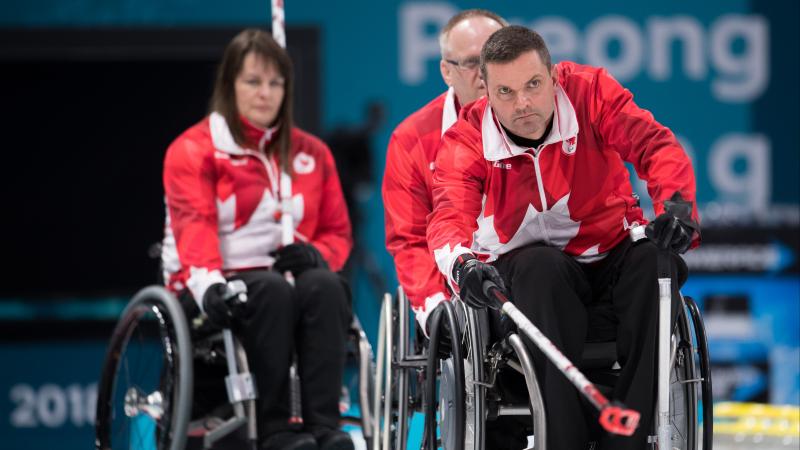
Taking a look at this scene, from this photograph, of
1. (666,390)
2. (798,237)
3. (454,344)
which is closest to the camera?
(666,390)

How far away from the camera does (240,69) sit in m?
3.88

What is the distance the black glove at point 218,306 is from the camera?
11.3 ft

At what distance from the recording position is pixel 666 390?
8.32ft

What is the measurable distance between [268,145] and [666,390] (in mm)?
1716

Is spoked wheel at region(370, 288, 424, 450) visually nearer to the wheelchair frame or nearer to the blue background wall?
the wheelchair frame

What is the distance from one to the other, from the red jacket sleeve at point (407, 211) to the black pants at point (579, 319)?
0.63 m

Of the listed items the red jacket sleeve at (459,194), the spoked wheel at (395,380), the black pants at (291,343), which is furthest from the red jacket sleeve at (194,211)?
the red jacket sleeve at (459,194)

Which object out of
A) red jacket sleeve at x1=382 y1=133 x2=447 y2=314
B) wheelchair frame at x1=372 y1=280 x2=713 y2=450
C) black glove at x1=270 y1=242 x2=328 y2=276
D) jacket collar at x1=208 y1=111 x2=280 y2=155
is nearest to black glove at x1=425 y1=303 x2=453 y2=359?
wheelchair frame at x1=372 y1=280 x2=713 y2=450

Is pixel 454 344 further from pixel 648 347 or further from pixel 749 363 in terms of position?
pixel 749 363

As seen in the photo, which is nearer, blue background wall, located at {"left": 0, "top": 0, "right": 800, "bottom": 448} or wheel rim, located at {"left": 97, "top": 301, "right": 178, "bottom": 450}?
wheel rim, located at {"left": 97, "top": 301, "right": 178, "bottom": 450}

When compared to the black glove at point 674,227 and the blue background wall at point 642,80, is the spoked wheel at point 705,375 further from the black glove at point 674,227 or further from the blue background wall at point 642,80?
the blue background wall at point 642,80

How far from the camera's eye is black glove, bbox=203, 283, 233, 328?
11.3 ft

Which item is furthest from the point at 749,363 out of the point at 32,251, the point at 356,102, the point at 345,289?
the point at 32,251

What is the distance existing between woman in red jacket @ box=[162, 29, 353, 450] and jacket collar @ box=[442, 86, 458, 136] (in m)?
0.51
